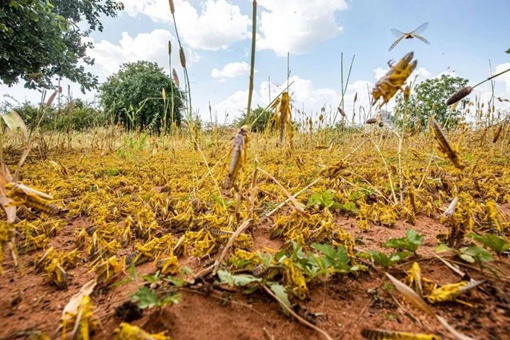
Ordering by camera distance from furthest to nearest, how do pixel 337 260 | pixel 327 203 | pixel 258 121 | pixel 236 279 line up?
pixel 258 121 < pixel 327 203 < pixel 337 260 < pixel 236 279

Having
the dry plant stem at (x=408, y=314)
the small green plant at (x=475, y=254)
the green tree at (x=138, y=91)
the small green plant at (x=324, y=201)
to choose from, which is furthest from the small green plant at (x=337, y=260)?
the green tree at (x=138, y=91)

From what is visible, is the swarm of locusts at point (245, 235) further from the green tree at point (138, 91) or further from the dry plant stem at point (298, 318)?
the green tree at point (138, 91)

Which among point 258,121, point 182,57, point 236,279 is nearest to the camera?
point 236,279

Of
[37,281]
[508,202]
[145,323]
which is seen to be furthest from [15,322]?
[508,202]

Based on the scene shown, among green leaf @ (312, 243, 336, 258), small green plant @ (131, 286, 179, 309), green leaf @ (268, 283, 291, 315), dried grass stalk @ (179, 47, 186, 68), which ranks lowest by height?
green leaf @ (268, 283, 291, 315)

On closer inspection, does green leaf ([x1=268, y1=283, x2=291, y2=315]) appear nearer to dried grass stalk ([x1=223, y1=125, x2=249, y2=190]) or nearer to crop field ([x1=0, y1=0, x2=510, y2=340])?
crop field ([x1=0, y1=0, x2=510, y2=340])

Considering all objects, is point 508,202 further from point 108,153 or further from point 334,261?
point 108,153

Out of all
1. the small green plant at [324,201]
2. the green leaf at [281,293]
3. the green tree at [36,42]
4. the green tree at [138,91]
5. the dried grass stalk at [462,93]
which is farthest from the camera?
the green tree at [138,91]

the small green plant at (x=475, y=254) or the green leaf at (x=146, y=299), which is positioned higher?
the small green plant at (x=475, y=254)

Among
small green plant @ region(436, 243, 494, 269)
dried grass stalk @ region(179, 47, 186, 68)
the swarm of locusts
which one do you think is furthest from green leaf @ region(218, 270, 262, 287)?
dried grass stalk @ region(179, 47, 186, 68)

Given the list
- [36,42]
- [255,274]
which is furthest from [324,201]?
[36,42]

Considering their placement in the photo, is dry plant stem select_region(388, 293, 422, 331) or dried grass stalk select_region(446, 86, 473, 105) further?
dried grass stalk select_region(446, 86, 473, 105)

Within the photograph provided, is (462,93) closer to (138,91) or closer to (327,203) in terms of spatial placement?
(327,203)

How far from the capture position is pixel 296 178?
91.7 inches
